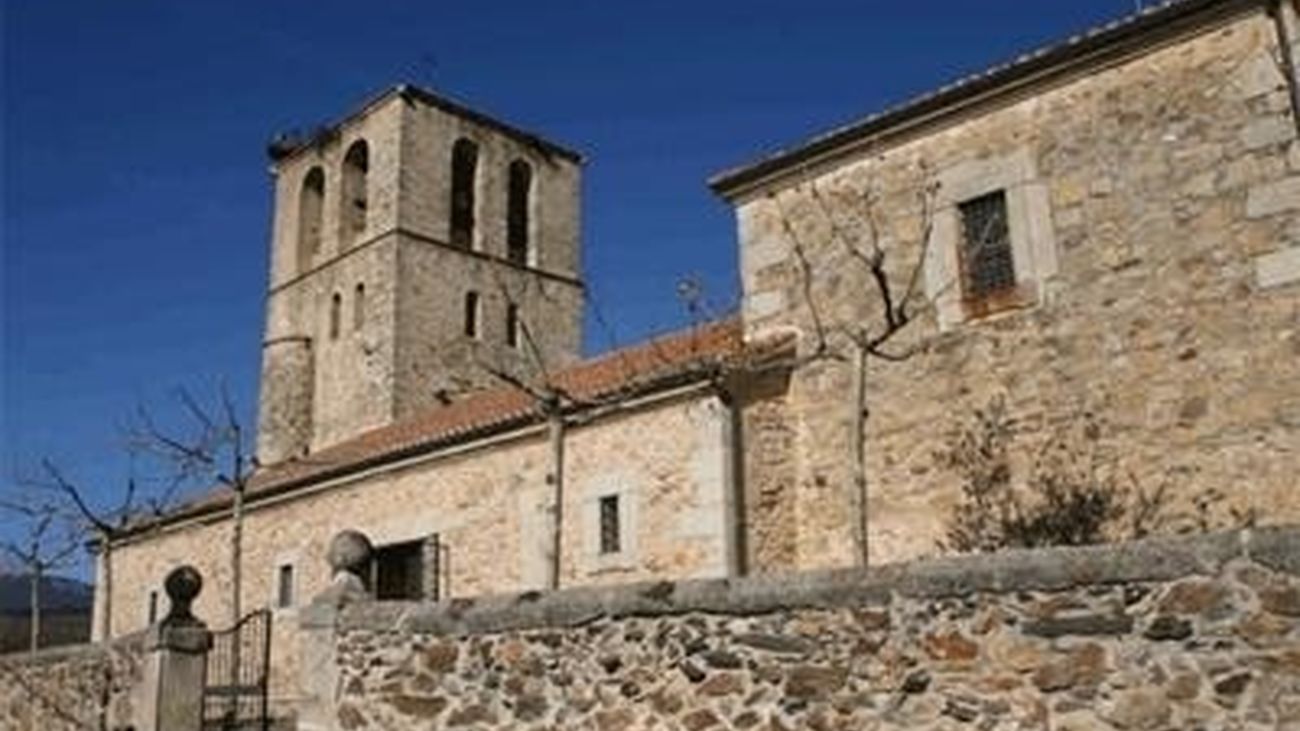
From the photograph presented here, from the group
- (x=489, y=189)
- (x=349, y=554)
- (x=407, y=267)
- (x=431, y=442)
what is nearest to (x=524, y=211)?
(x=489, y=189)

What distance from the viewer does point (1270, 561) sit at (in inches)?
198

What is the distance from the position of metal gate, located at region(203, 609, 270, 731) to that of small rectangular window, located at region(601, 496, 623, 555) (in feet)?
12.0

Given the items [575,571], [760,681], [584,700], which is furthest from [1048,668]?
[575,571]

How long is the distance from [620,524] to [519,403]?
415cm

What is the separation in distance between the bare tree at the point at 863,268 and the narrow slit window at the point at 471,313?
1592cm

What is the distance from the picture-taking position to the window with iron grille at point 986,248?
1234cm

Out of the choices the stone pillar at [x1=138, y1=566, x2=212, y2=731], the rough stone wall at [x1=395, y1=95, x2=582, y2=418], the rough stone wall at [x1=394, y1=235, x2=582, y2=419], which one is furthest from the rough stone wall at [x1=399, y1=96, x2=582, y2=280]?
the stone pillar at [x1=138, y1=566, x2=212, y2=731]

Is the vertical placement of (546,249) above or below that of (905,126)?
above

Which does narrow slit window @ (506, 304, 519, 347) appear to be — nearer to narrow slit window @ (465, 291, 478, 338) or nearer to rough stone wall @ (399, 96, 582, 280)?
narrow slit window @ (465, 291, 478, 338)

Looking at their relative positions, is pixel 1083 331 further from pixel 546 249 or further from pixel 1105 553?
pixel 546 249

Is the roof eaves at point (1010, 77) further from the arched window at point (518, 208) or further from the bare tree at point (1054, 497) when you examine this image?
the arched window at point (518, 208)

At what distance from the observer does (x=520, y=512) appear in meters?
15.0

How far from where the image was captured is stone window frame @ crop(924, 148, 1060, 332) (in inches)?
471

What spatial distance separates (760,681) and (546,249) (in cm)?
2531
